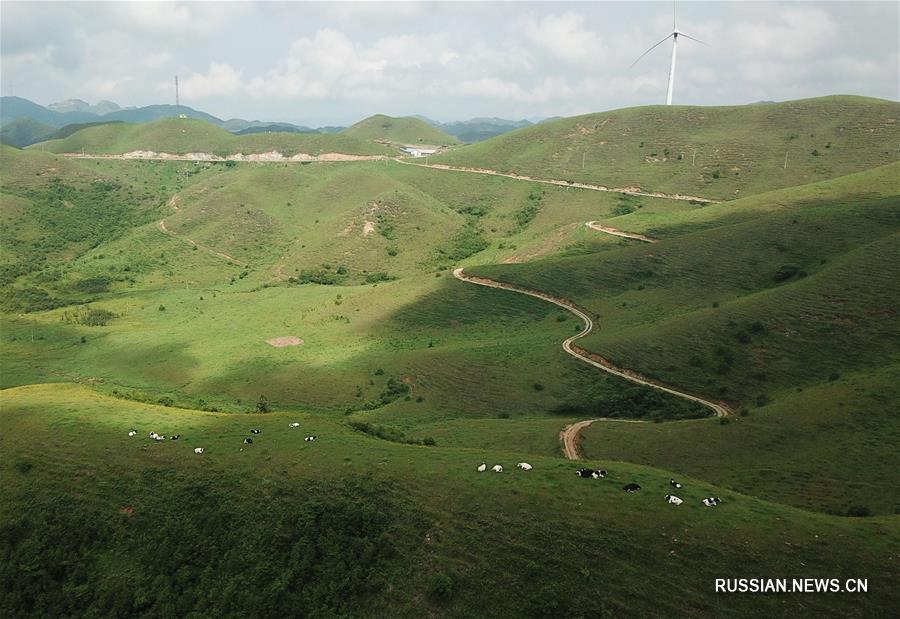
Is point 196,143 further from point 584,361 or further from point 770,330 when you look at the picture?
point 770,330

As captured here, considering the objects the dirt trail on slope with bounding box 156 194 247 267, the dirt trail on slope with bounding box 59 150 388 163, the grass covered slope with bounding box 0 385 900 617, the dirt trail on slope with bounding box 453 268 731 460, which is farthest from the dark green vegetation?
the dirt trail on slope with bounding box 59 150 388 163

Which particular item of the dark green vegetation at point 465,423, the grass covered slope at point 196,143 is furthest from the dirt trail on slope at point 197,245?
the grass covered slope at point 196,143

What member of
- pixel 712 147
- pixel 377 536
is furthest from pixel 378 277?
pixel 712 147

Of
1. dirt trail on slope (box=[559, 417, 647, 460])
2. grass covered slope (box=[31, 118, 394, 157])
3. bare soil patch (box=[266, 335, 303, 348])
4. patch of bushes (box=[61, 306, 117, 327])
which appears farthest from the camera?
grass covered slope (box=[31, 118, 394, 157])

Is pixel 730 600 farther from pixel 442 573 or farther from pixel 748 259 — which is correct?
pixel 748 259

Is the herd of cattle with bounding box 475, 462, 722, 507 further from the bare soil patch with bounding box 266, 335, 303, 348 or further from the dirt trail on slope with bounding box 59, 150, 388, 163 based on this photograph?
the dirt trail on slope with bounding box 59, 150, 388, 163

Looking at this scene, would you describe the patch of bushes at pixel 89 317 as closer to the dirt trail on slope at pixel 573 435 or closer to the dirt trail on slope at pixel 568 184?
the dirt trail on slope at pixel 573 435

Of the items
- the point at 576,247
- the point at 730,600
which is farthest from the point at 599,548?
the point at 576,247
